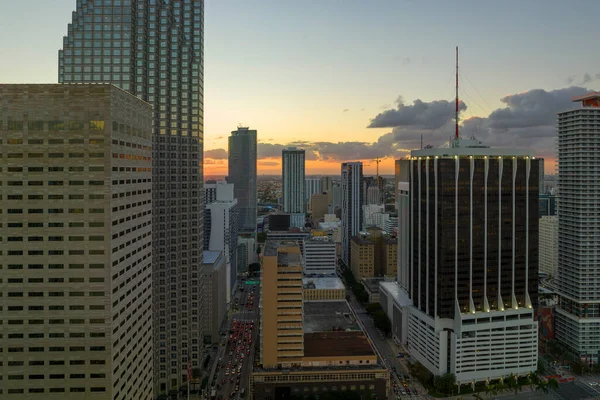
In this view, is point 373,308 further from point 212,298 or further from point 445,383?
point 212,298

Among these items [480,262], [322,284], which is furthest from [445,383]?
[322,284]

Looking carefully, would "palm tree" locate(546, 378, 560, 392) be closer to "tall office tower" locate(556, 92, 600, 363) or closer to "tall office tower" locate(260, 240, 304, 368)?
"tall office tower" locate(556, 92, 600, 363)

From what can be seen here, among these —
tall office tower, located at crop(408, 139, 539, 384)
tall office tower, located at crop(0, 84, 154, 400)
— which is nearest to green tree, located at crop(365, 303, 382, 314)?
tall office tower, located at crop(408, 139, 539, 384)

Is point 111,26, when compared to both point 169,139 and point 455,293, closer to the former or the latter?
point 169,139

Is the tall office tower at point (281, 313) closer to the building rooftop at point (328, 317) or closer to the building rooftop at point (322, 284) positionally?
the building rooftop at point (328, 317)

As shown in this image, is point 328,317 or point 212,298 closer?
point 212,298

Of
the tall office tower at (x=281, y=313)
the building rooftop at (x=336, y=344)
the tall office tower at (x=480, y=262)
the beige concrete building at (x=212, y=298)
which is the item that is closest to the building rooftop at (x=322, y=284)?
the beige concrete building at (x=212, y=298)
